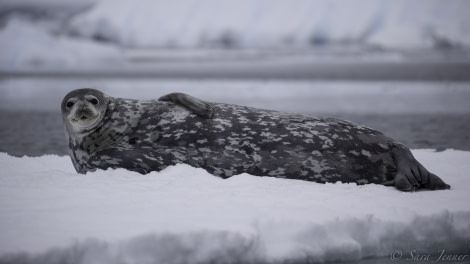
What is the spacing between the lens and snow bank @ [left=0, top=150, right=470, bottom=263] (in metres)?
2.68

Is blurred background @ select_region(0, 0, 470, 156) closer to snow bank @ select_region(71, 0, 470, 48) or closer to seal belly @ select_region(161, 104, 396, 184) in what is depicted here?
snow bank @ select_region(71, 0, 470, 48)

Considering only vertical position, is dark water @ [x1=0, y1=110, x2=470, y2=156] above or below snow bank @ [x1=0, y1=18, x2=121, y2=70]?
above

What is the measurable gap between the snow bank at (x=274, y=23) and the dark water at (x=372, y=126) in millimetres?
37581

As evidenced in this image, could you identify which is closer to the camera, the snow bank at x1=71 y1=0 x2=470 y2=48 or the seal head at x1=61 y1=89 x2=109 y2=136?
the seal head at x1=61 y1=89 x2=109 y2=136

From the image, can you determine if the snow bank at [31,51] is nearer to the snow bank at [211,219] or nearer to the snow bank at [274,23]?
the snow bank at [274,23]

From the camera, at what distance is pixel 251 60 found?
70.8 metres

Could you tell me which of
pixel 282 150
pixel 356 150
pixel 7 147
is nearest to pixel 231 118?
pixel 282 150

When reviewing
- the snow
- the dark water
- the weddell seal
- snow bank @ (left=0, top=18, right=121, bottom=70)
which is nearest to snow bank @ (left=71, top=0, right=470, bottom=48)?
the snow

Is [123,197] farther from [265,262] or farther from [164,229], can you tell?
[265,262]

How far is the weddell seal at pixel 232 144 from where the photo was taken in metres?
4.04

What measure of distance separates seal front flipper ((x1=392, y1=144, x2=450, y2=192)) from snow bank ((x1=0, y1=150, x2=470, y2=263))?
11 centimetres

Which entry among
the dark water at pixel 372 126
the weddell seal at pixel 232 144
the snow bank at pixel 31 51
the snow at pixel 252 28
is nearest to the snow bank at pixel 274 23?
the snow at pixel 252 28

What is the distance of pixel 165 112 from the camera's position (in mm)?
4449

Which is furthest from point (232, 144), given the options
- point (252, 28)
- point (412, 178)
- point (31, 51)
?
point (252, 28)
